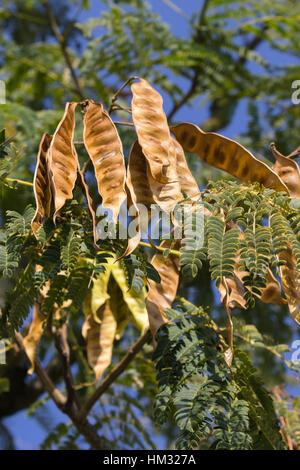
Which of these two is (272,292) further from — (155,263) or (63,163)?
(63,163)

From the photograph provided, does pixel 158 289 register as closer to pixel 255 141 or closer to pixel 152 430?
pixel 152 430

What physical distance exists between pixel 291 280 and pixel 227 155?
0.41 m

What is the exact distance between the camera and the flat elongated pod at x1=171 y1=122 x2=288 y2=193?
1487 millimetres

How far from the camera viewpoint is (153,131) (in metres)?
1.47

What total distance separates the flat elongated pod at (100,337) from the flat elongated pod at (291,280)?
2.28 ft

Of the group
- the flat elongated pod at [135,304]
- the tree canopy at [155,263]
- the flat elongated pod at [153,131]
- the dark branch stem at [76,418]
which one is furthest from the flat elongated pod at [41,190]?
the dark branch stem at [76,418]

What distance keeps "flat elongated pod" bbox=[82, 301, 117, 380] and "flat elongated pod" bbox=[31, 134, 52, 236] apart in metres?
0.59

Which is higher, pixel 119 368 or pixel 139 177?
pixel 139 177

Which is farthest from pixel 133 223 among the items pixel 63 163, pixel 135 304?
pixel 135 304

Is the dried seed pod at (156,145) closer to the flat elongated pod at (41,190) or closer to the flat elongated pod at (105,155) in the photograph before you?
the flat elongated pod at (105,155)

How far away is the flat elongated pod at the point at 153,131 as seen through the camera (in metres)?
1.40

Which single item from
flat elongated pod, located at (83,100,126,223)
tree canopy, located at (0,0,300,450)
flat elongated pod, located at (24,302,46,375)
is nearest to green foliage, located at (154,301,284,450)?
tree canopy, located at (0,0,300,450)

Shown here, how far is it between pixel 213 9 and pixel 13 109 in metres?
1.43

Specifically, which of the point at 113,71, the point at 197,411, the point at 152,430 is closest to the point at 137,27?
the point at 113,71
